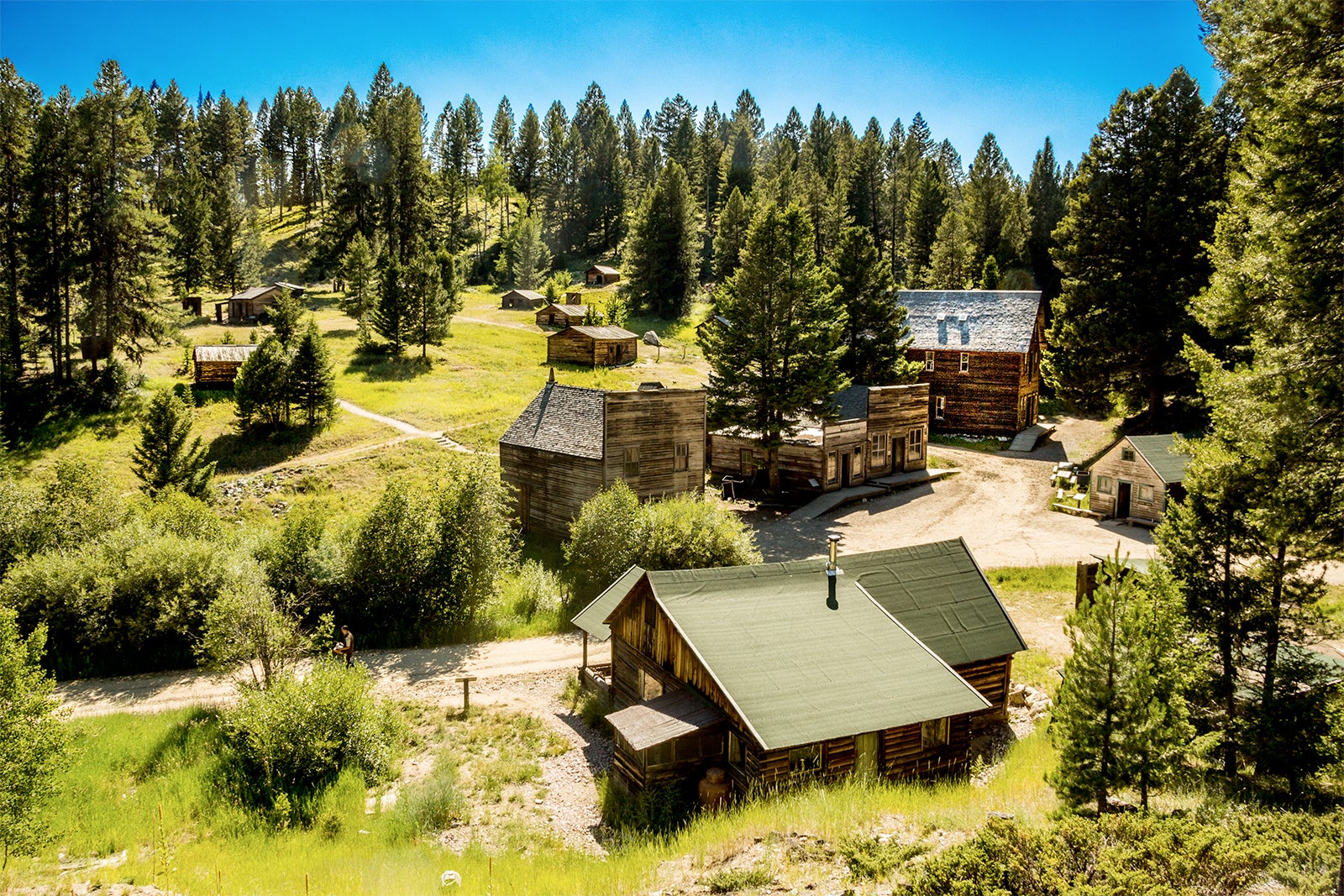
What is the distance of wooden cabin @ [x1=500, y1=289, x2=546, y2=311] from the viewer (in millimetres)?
80312

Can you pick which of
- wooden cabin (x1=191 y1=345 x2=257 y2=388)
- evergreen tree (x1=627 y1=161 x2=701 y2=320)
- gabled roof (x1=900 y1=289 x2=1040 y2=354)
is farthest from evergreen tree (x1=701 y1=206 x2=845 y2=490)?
evergreen tree (x1=627 y1=161 x2=701 y2=320)

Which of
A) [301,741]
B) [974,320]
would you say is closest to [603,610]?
[301,741]

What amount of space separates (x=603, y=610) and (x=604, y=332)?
42.0m

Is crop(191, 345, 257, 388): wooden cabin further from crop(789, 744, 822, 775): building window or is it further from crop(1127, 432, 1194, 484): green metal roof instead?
crop(1127, 432, 1194, 484): green metal roof

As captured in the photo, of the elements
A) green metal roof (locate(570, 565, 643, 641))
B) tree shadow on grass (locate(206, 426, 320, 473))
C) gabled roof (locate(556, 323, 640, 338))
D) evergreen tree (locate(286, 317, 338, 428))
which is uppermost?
gabled roof (locate(556, 323, 640, 338))

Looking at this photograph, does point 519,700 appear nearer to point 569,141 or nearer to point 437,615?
point 437,615

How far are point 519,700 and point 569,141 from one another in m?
107

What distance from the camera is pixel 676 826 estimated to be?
47.9 ft

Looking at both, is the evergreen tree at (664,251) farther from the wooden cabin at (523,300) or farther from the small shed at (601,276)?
the small shed at (601,276)

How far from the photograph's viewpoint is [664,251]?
7481 centimetres

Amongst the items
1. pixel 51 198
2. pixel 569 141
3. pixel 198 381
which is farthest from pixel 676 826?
pixel 569 141

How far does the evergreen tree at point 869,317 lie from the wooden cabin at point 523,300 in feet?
130

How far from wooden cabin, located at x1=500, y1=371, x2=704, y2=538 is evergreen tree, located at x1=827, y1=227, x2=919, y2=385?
644 inches

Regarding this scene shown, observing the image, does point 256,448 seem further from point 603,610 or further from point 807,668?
point 807,668
